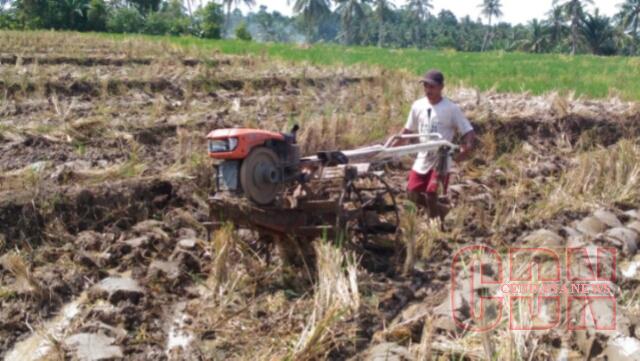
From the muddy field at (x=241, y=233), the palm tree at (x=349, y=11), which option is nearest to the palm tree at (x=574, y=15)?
the palm tree at (x=349, y=11)

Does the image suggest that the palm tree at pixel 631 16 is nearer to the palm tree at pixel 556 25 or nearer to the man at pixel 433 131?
the palm tree at pixel 556 25

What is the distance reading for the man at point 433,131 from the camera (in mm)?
5449

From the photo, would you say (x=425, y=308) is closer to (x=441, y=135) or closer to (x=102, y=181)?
(x=441, y=135)

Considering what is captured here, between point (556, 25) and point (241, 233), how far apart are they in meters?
56.0

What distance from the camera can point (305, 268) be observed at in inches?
183

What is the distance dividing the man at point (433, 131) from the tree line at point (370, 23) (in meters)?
28.3

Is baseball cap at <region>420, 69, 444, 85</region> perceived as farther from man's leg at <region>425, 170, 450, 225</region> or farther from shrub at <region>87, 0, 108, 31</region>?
shrub at <region>87, 0, 108, 31</region>

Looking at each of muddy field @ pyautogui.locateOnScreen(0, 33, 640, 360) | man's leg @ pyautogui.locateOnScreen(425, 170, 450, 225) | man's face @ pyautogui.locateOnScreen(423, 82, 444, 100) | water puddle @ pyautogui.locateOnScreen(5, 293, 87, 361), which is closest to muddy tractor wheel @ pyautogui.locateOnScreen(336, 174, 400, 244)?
muddy field @ pyautogui.locateOnScreen(0, 33, 640, 360)

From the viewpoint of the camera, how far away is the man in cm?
545

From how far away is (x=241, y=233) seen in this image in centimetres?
516

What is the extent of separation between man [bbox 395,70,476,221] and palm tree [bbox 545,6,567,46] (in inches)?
2142

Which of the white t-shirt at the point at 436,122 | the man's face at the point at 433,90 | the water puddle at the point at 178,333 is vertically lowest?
the water puddle at the point at 178,333

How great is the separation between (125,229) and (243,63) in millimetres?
10124

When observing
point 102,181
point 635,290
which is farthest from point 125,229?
point 635,290
